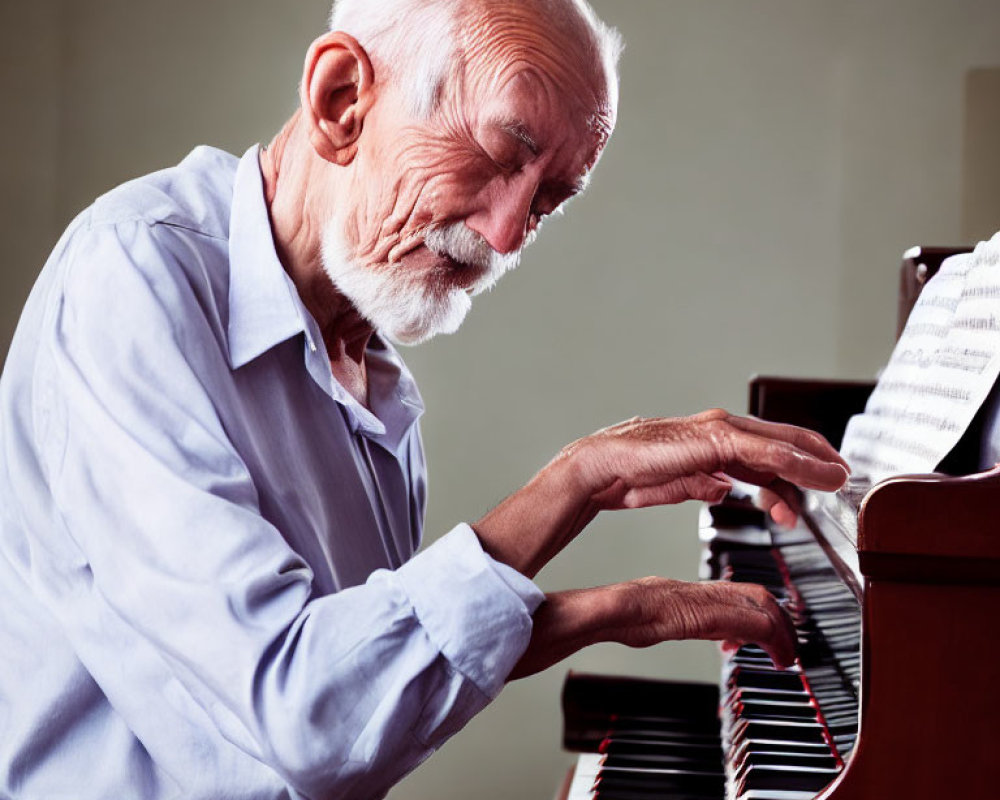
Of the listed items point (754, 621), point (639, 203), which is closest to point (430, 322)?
point (754, 621)

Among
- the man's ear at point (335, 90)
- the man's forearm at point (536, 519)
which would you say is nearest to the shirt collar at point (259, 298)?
the man's ear at point (335, 90)

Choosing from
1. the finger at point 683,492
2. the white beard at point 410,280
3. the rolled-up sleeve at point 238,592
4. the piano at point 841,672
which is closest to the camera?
the piano at point 841,672

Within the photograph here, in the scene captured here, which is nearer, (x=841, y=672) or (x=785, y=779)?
(x=785, y=779)

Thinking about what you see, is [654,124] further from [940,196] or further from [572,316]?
[940,196]

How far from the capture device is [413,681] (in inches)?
36.8

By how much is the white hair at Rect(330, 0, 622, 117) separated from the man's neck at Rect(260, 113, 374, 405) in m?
0.14

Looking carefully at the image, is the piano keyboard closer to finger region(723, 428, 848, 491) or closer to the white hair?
finger region(723, 428, 848, 491)

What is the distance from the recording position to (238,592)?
0.94 m

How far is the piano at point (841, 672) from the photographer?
0.83 meters

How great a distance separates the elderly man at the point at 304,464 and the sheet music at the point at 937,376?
0.15 m

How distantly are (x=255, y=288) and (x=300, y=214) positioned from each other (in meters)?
0.15

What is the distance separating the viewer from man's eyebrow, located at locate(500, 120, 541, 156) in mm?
1185

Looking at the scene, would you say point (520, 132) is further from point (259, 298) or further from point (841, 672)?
point (841, 672)

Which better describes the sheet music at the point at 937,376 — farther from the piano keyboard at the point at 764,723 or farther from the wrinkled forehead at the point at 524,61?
the wrinkled forehead at the point at 524,61
